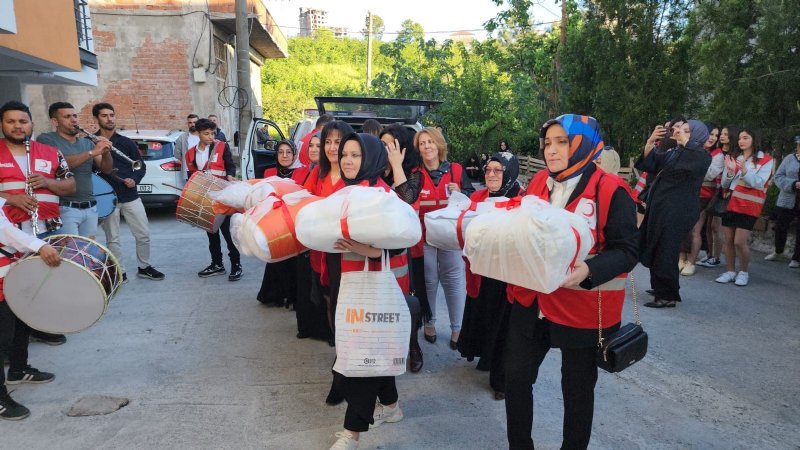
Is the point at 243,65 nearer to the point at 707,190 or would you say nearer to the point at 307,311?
the point at 307,311

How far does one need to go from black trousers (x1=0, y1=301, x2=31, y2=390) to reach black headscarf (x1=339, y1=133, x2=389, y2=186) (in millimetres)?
2386

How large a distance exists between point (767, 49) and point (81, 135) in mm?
8385

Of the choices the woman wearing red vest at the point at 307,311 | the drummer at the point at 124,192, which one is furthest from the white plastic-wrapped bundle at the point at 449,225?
the drummer at the point at 124,192

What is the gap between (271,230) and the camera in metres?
3.04

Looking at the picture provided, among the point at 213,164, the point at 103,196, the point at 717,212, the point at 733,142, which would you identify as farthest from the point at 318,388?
the point at 733,142

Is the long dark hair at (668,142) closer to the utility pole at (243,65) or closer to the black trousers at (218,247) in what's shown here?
the black trousers at (218,247)

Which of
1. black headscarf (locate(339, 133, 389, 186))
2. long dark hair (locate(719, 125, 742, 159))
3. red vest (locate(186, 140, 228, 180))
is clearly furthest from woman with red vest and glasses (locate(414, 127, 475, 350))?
long dark hair (locate(719, 125, 742, 159))

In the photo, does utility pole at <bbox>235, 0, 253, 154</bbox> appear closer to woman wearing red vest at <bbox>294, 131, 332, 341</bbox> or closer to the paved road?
the paved road

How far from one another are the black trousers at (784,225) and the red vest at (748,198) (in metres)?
1.17

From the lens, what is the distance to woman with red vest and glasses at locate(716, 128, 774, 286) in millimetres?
6223

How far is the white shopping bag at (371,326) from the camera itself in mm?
2699

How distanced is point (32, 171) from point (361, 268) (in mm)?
2666

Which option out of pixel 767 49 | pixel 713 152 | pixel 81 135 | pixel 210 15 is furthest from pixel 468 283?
pixel 210 15

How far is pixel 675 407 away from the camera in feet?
12.0
